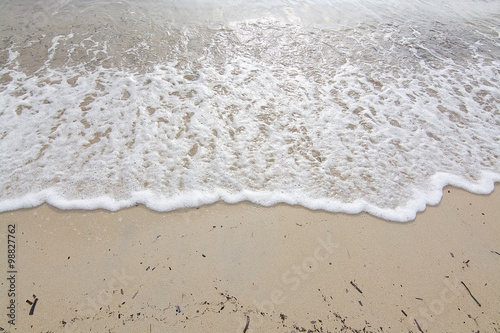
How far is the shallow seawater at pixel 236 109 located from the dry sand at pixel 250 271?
24 cm

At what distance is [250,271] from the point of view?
2.34m

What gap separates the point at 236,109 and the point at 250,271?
221 centimetres

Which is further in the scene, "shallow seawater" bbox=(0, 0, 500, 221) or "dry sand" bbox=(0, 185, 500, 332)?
"shallow seawater" bbox=(0, 0, 500, 221)

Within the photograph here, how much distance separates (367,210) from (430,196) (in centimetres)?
76

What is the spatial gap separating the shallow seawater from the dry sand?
0.24m

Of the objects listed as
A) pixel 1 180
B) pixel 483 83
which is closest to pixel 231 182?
pixel 1 180

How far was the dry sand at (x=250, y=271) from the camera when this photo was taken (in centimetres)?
210

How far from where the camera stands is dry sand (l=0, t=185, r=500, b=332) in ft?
6.88

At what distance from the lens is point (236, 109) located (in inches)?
150

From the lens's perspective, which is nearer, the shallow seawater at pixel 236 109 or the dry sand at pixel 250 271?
the dry sand at pixel 250 271

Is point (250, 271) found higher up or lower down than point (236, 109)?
lower down

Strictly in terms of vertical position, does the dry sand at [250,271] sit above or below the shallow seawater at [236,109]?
below

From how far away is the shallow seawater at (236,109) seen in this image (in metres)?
2.96

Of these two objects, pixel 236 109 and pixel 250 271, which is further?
pixel 236 109
